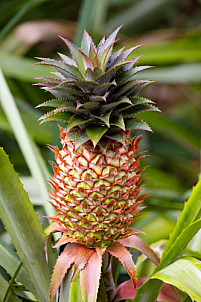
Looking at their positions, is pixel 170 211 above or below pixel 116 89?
below

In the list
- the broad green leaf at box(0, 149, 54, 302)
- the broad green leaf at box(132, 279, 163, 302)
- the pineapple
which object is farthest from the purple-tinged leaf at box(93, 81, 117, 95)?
the broad green leaf at box(132, 279, 163, 302)

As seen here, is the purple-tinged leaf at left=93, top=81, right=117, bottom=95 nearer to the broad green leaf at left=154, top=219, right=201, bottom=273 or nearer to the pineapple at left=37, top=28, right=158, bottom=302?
the pineapple at left=37, top=28, right=158, bottom=302

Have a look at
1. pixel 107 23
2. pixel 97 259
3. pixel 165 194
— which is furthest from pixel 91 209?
pixel 107 23

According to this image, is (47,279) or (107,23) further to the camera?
(107,23)

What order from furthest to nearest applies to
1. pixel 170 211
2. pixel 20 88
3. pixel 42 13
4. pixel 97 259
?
pixel 42 13, pixel 20 88, pixel 170 211, pixel 97 259

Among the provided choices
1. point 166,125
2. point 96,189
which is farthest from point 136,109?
point 166,125

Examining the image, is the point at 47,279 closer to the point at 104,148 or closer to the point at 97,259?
the point at 97,259

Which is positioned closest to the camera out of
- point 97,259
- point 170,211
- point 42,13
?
point 97,259

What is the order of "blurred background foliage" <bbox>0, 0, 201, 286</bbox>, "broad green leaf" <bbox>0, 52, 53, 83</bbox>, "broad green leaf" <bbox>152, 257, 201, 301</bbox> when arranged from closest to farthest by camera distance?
1. "broad green leaf" <bbox>152, 257, 201, 301</bbox>
2. "blurred background foliage" <bbox>0, 0, 201, 286</bbox>
3. "broad green leaf" <bbox>0, 52, 53, 83</bbox>
